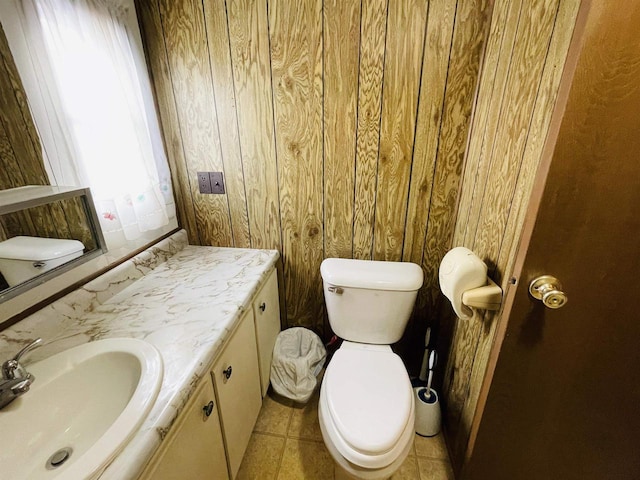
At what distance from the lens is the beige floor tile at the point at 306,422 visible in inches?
53.9

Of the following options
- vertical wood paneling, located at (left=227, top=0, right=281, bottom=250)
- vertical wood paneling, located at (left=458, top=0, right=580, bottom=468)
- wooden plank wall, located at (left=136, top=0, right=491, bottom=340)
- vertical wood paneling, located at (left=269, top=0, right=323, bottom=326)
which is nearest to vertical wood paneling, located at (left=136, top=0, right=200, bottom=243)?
wooden plank wall, located at (left=136, top=0, right=491, bottom=340)

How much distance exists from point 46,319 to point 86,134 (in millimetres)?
615

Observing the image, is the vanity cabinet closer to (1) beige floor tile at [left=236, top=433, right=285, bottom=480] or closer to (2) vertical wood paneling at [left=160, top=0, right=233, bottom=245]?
(1) beige floor tile at [left=236, top=433, right=285, bottom=480]

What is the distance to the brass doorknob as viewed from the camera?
73 centimetres

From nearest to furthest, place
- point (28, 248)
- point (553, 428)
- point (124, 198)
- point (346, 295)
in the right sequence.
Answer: point (28, 248), point (553, 428), point (124, 198), point (346, 295)

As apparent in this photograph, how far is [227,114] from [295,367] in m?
1.26

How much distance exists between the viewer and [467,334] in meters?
1.15

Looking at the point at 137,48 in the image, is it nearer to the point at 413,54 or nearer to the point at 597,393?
the point at 413,54

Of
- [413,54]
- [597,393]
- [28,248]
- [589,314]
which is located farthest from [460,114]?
[28,248]

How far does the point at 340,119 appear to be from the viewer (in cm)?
126

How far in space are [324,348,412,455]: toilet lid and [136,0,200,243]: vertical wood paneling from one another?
1.02 m

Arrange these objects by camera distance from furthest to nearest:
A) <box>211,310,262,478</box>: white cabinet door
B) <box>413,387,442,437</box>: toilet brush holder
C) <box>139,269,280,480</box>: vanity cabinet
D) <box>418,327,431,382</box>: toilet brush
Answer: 1. <box>418,327,431,382</box>: toilet brush
2. <box>413,387,442,437</box>: toilet brush holder
3. <box>211,310,262,478</box>: white cabinet door
4. <box>139,269,280,480</box>: vanity cabinet

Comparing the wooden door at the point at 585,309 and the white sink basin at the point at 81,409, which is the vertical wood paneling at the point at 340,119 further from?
the white sink basin at the point at 81,409

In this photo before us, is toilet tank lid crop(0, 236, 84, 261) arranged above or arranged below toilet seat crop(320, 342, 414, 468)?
above
